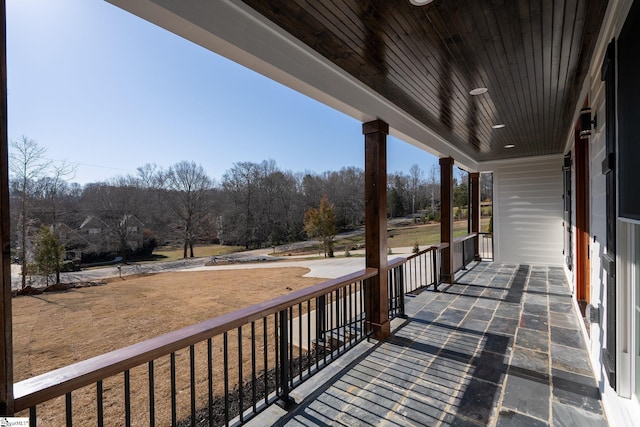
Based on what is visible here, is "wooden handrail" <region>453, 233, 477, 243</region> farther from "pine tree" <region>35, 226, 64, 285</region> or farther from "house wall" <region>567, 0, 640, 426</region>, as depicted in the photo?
"pine tree" <region>35, 226, 64, 285</region>

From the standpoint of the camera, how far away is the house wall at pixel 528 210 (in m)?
6.93

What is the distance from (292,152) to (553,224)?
22.9m

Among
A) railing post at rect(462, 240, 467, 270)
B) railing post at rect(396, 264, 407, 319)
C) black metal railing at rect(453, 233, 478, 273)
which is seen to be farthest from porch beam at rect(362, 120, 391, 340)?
railing post at rect(462, 240, 467, 270)

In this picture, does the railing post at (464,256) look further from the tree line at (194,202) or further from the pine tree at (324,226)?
the pine tree at (324,226)

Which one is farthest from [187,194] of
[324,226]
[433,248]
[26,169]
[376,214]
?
[376,214]

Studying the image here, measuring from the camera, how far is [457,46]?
7.16 feet

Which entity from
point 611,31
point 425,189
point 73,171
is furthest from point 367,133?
point 425,189

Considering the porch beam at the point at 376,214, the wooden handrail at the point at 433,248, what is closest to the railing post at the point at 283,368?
the porch beam at the point at 376,214

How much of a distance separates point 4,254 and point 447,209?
18.5 feet

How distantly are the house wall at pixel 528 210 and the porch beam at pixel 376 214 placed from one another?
5705mm

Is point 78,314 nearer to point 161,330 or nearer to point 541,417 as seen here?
point 161,330

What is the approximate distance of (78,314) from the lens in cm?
1348

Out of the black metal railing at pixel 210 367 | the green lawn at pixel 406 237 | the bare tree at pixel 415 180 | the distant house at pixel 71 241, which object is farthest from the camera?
the bare tree at pixel 415 180

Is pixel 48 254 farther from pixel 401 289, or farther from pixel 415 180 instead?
pixel 415 180
